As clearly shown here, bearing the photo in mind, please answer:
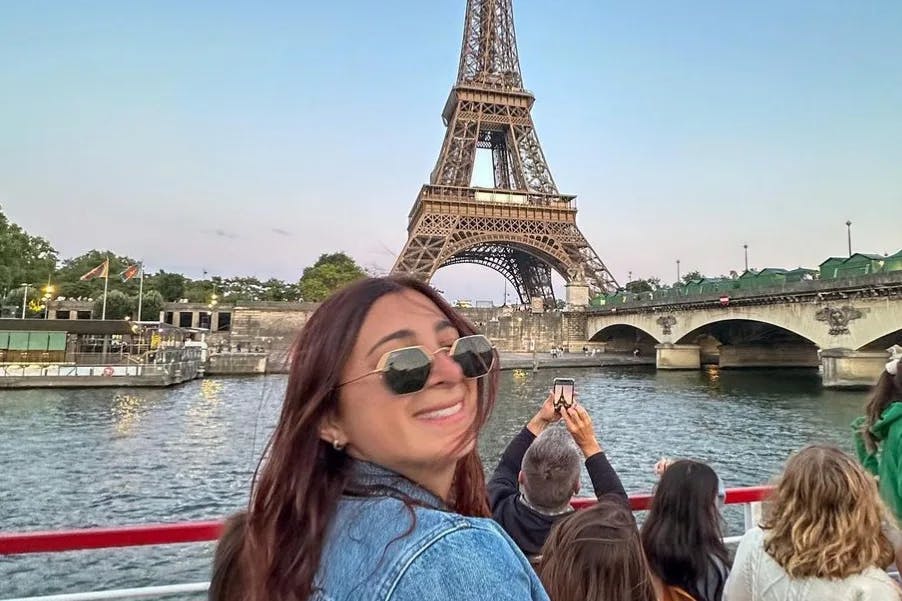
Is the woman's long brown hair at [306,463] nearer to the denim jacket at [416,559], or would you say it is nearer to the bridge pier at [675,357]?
the denim jacket at [416,559]

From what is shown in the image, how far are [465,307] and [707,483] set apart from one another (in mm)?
44718

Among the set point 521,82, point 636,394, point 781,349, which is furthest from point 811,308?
point 521,82

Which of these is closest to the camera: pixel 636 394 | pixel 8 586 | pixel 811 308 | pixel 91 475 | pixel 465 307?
pixel 8 586

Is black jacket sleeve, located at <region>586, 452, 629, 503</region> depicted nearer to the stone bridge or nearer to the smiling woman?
the smiling woman

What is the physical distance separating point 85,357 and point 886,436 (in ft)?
97.7

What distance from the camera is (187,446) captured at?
1253 cm

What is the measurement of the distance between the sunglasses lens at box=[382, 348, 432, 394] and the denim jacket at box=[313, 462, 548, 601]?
0.22 m

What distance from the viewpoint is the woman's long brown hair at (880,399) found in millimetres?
2721

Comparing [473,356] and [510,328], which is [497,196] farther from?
[473,356]

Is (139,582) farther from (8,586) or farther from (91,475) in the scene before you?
(91,475)

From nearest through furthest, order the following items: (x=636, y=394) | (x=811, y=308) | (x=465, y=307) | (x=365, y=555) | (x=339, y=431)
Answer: (x=365, y=555) < (x=339, y=431) < (x=636, y=394) < (x=811, y=308) < (x=465, y=307)

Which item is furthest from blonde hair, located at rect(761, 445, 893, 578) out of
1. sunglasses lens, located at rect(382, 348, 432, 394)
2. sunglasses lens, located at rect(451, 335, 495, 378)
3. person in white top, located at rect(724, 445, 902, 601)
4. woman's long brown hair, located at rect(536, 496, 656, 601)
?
sunglasses lens, located at rect(382, 348, 432, 394)

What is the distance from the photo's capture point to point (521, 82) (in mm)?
49156

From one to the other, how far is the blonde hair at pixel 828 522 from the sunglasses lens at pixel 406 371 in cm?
154
